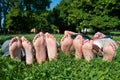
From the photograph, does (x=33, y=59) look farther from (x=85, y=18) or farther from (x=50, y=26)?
(x=50, y=26)

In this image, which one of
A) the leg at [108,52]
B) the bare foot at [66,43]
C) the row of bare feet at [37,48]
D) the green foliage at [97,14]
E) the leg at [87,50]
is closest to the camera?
the leg at [108,52]

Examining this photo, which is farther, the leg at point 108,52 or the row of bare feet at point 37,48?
the row of bare feet at point 37,48

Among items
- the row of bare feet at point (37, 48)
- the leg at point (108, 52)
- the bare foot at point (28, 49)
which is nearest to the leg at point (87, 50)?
the leg at point (108, 52)

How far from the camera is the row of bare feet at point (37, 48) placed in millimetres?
5579

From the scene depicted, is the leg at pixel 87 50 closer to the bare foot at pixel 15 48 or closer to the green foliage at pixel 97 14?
the bare foot at pixel 15 48

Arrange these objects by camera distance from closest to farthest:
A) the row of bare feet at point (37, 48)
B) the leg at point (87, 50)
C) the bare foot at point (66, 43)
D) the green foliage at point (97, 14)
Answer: the leg at point (87, 50), the row of bare feet at point (37, 48), the bare foot at point (66, 43), the green foliage at point (97, 14)

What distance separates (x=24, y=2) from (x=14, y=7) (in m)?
6.15

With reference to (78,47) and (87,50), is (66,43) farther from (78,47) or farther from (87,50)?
(87,50)

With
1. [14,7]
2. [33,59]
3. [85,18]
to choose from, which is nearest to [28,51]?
[33,59]

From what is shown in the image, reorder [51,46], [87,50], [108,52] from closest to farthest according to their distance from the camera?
[108,52] < [87,50] < [51,46]

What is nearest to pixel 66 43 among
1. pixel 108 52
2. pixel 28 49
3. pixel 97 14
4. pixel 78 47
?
pixel 78 47

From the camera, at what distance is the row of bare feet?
18.3ft

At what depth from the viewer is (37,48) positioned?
18.5ft

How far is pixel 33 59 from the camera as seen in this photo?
562 centimetres
